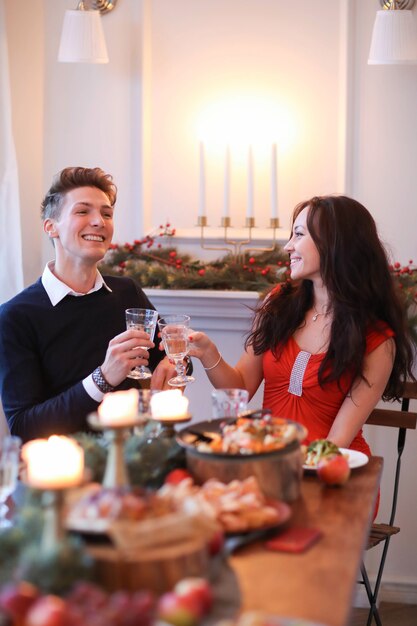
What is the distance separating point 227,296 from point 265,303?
58 centimetres

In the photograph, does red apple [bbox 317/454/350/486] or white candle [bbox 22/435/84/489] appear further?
red apple [bbox 317/454/350/486]

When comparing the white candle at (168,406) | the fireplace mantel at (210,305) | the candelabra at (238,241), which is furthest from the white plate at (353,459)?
the candelabra at (238,241)

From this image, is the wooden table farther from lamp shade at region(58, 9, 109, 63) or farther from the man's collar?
lamp shade at region(58, 9, 109, 63)

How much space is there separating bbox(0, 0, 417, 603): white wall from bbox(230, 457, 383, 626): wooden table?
199 centimetres

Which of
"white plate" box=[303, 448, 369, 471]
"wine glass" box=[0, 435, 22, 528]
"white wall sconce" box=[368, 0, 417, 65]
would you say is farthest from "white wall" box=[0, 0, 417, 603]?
"wine glass" box=[0, 435, 22, 528]

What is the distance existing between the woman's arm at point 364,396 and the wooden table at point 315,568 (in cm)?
77

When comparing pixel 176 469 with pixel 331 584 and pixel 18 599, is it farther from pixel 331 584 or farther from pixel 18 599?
pixel 18 599

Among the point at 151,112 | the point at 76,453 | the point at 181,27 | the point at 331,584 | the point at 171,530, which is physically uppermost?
the point at 181,27

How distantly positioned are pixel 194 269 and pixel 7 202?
0.83 m

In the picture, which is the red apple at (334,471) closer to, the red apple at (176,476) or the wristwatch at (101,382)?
the red apple at (176,476)

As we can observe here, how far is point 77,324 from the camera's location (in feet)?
8.66

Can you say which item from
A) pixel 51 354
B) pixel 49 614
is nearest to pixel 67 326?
pixel 51 354

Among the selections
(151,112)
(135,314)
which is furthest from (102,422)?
(151,112)

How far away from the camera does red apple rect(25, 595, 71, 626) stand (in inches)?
38.2
